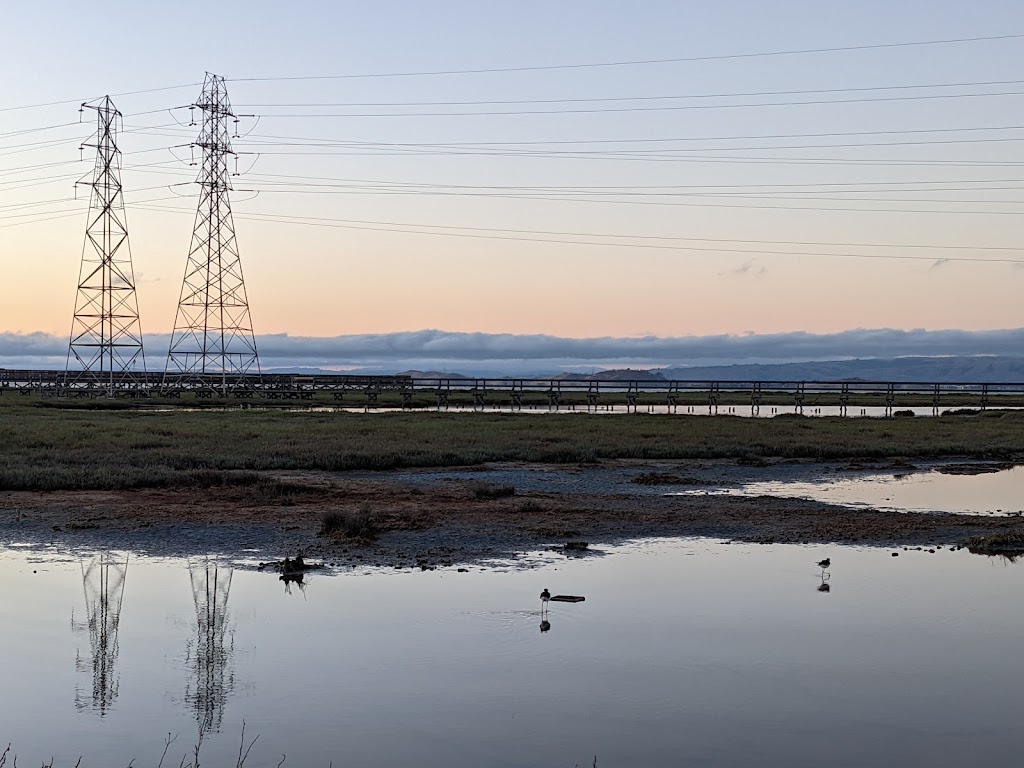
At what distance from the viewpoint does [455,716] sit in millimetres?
9234

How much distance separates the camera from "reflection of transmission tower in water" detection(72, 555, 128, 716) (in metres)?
9.64

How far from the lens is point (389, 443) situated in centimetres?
3716

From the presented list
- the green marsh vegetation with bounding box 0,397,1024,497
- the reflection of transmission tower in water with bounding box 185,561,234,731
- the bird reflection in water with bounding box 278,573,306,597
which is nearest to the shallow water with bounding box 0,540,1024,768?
the reflection of transmission tower in water with bounding box 185,561,234,731

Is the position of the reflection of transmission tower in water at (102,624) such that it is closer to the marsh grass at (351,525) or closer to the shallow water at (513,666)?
the shallow water at (513,666)

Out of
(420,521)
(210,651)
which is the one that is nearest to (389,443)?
(420,521)

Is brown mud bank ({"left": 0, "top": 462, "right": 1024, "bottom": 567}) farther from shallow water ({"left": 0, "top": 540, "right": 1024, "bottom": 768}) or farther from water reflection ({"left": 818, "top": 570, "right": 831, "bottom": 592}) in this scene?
water reflection ({"left": 818, "top": 570, "right": 831, "bottom": 592})

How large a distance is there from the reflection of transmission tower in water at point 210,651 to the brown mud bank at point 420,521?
2.15 m

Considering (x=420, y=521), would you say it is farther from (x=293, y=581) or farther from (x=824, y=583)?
(x=824, y=583)

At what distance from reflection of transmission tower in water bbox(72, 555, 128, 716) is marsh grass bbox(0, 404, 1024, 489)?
8708 mm

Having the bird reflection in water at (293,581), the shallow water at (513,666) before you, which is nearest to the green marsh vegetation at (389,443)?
the bird reflection in water at (293,581)

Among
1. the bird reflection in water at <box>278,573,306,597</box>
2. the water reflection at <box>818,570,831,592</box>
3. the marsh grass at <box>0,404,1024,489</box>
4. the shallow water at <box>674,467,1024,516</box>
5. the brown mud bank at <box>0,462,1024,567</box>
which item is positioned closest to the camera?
the bird reflection in water at <box>278,573,306,597</box>

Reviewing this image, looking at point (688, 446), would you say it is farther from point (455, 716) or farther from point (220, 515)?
point (455, 716)

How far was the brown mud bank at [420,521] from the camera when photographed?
17.9 meters

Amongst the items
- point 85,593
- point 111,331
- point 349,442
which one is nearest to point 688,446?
point 349,442
